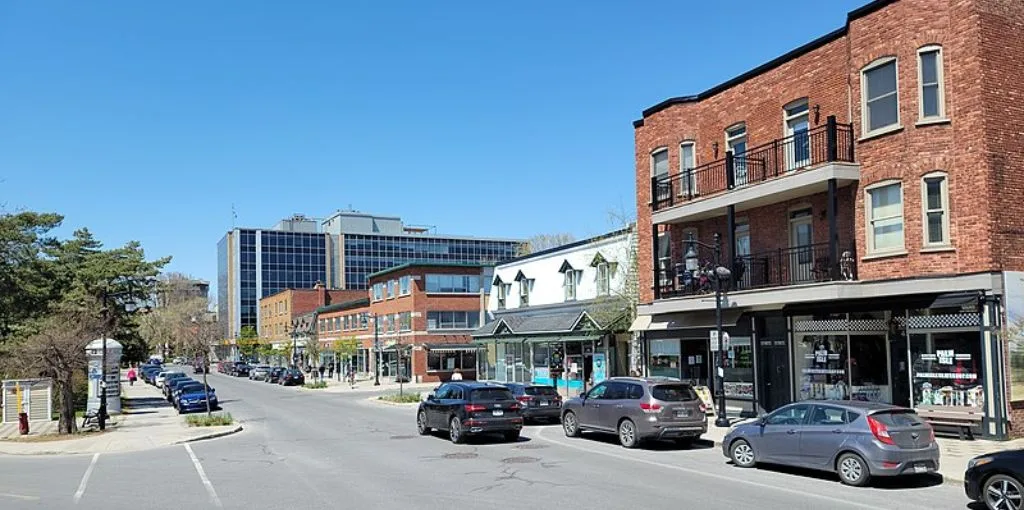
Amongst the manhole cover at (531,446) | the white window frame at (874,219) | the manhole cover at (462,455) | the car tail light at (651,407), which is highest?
the white window frame at (874,219)

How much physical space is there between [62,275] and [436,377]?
2700cm

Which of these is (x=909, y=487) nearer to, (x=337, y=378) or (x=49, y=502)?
(x=49, y=502)

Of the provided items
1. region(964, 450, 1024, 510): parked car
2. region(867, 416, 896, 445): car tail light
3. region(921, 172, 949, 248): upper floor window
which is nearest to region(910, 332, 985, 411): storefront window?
region(921, 172, 949, 248): upper floor window

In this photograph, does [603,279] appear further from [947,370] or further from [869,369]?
[947,370]

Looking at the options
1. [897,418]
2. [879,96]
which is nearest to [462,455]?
[897,418]

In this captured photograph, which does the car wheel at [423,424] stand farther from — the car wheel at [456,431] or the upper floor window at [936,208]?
the upper floor window at [936,208]

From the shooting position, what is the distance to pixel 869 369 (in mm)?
23000

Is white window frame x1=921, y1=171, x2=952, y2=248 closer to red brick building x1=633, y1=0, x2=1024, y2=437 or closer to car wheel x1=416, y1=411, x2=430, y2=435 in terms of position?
red brick building x1=633, y1=0, x2=1024, y2=437

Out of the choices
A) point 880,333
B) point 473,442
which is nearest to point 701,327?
point 880,333

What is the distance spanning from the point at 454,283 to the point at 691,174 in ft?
126

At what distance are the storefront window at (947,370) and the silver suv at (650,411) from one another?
5.51 metres

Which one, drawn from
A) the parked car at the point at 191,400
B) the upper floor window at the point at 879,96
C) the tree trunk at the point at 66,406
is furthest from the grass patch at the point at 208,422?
the upper floor window at the point at 879,96

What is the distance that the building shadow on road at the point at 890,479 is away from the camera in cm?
1460

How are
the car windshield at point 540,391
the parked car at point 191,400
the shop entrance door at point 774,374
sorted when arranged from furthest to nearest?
the parked car at point 191,400 → the car windshield at point 540,391 → the shop entrance door at point 774,374
